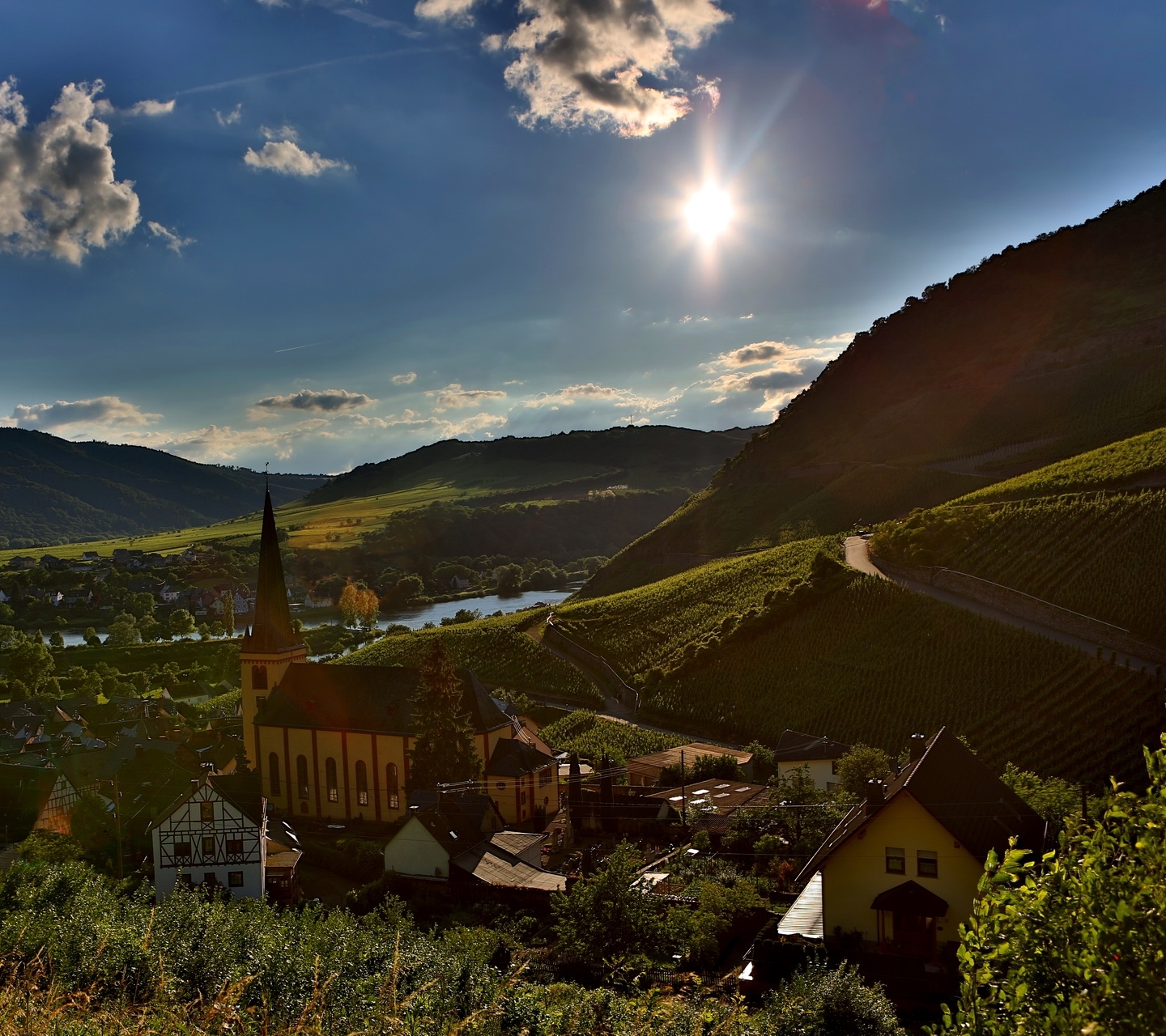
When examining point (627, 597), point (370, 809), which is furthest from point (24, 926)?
point (627, 597)

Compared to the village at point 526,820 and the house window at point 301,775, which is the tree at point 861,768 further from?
the house window at point 301,775

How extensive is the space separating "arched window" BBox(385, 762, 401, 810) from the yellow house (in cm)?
2089

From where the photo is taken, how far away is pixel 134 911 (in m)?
17.7

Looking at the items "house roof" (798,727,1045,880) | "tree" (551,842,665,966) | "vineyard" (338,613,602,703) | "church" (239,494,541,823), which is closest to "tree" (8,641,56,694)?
"vineyard" (338,613,602,703)

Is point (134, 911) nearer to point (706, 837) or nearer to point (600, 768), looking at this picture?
point (706, 837)

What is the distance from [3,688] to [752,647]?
7361 cm

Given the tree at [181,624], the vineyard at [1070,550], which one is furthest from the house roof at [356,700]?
the tree at [181,624]

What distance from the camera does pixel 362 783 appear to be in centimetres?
3875

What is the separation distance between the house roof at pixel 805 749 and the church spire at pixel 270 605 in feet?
78.5

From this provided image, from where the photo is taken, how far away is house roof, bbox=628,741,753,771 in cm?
3984

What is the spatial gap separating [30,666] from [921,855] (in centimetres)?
8881

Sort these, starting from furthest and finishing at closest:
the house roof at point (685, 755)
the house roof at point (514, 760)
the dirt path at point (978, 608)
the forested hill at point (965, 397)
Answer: the forested hill at point (965, 397) → the house roof at point (685, 755) → the dirt path at point (978, 608) → the house roof at point (514, 760)

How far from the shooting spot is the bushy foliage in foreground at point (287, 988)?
10.1 m

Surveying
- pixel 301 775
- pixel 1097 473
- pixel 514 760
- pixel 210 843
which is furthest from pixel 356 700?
pixel 1097 473
